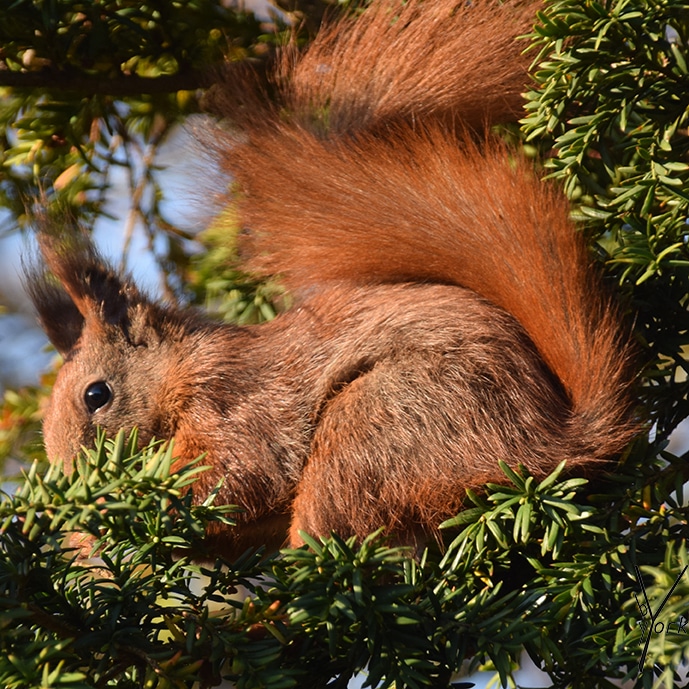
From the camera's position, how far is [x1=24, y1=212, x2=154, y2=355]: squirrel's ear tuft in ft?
6.53

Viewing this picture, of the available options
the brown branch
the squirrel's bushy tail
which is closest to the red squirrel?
the squirrel's bushy tail

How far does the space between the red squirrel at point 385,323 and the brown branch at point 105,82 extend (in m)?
0.28

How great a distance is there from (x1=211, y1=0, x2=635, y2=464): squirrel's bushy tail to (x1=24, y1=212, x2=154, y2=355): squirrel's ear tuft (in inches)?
16.7

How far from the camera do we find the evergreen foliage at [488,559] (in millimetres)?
1018

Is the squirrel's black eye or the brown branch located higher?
the brown branch

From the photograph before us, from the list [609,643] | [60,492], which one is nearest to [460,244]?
[609,643]

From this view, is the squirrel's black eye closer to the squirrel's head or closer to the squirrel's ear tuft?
the squirrel's head

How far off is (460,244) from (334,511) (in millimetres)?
591

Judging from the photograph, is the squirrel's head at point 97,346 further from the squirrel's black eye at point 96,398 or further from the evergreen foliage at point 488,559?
the evergreen foliage at point 488,559

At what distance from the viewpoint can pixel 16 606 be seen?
3.19 feet

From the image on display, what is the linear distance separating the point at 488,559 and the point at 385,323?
58 centimetres

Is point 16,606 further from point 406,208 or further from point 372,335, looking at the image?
point 406,208

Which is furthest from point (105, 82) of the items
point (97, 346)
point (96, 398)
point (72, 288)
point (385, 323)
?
point (385, 323)

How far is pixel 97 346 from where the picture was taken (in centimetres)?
197
